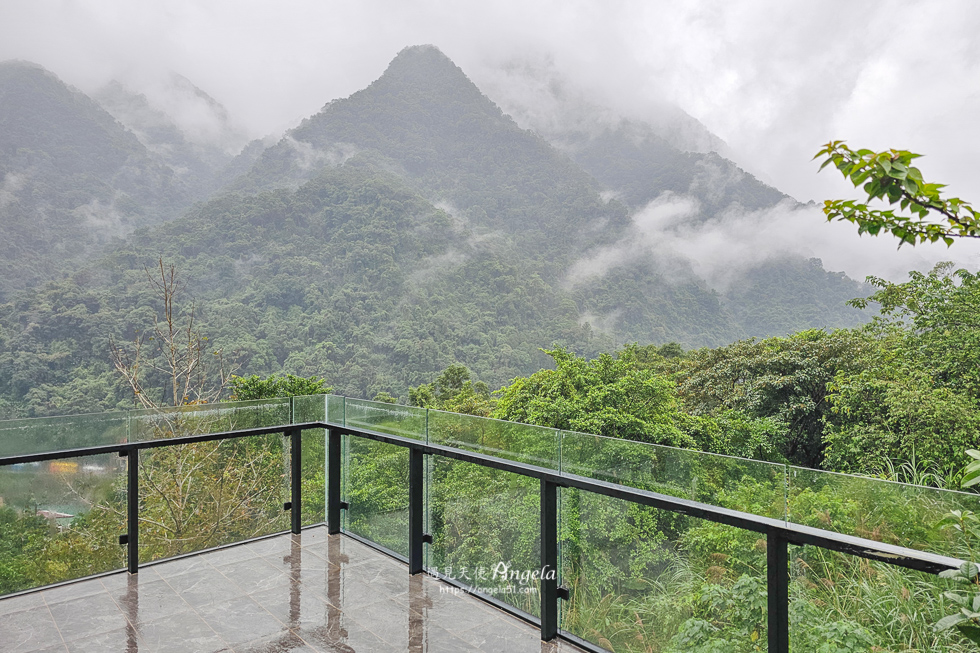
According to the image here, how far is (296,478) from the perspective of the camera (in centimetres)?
446

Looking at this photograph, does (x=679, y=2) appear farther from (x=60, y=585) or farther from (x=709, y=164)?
(x=60, y=585)

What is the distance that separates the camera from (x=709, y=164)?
52.2m

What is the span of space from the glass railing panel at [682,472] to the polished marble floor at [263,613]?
885 mm

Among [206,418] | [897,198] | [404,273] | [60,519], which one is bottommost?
[60,519]

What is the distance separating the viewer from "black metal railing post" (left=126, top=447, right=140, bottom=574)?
3.64m

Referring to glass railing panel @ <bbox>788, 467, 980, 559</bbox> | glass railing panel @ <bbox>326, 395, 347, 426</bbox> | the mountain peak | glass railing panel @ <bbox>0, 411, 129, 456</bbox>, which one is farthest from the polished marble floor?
the mountain peak

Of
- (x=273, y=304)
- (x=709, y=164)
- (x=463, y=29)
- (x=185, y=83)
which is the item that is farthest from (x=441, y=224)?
(x=463, y=29)

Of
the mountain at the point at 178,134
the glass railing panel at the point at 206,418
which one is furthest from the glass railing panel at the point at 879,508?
the mountain at the point at 178,134

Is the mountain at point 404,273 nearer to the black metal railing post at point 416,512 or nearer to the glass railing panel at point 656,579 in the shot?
the black metal railing post at point 416,512

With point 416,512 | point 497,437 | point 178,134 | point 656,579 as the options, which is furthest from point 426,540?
point 178,134

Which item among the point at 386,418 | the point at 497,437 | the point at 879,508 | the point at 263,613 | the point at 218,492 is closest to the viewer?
the point at 879,508

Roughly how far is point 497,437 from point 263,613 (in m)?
1.52

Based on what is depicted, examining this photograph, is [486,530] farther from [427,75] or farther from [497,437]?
[427,75]

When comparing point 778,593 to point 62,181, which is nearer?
point 778,593
